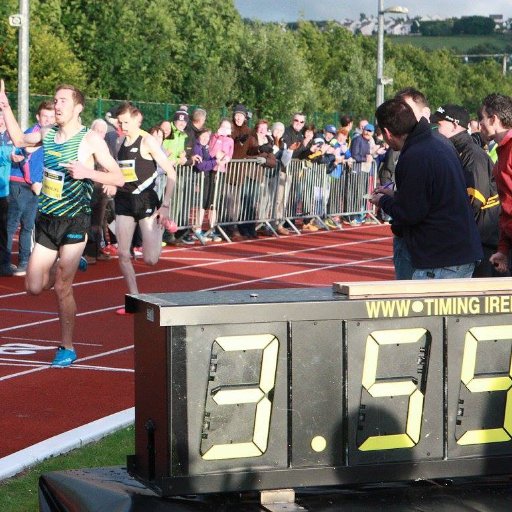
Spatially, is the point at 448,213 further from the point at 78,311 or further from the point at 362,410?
the point at 78,311

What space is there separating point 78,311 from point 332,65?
66.1 metres

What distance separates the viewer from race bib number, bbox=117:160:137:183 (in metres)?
13.1

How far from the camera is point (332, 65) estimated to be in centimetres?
7831

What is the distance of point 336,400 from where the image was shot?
5.21 metres

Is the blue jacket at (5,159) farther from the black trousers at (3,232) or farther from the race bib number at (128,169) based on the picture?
the race bib number at (128,169)

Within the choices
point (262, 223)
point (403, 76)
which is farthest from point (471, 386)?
point (403, 76)

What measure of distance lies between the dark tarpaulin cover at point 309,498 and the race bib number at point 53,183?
4849mm

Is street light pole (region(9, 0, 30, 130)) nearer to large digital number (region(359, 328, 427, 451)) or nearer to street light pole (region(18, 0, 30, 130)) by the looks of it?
street light pole (region(18, 0, 30, 130))

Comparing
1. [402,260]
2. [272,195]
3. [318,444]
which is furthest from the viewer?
[272,195]

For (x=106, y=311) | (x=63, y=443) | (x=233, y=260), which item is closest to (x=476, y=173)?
(x=63, y=443)

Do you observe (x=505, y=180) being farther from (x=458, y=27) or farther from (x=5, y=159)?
(x=458, y=27)

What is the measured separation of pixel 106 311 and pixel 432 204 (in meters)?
6.27

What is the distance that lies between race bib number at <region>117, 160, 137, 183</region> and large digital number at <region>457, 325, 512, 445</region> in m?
8.04

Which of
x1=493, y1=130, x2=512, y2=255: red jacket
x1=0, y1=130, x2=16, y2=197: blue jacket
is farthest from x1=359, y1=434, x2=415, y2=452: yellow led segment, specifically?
x1=0, y1=130, x2=16, y2=197: blue jacket
